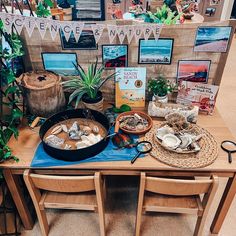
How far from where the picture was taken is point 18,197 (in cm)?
138

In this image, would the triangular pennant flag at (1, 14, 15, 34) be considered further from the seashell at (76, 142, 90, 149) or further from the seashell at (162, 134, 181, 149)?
the seashell at (162, 134, 181, 149)

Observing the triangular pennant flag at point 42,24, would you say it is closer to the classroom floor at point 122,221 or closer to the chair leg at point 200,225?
the classroom floor at point 122,221

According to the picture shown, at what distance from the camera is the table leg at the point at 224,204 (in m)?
1.28

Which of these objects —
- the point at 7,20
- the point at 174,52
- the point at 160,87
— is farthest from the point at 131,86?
the point at 7,20

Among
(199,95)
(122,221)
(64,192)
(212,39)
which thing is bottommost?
(122,221)

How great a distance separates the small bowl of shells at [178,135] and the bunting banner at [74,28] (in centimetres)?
51

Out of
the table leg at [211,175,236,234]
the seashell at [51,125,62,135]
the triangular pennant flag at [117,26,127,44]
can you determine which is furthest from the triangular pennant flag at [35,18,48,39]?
the table leg at [211,175,236,234]

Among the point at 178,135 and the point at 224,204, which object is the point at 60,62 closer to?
the point at 178,135

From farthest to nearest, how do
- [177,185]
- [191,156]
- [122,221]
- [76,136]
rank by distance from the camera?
[122,221] → [76,136] → [191,156] → [177,185]

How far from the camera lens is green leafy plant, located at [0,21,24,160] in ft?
3.99

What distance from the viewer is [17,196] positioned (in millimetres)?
1378

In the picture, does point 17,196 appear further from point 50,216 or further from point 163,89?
point 163,89

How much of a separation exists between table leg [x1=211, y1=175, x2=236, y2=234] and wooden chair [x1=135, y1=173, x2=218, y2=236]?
139 mm

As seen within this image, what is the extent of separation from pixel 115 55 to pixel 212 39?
59 centimetres
